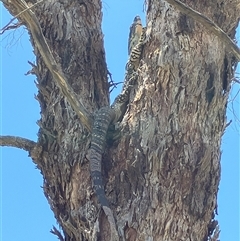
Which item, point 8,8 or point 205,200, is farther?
point 8,8

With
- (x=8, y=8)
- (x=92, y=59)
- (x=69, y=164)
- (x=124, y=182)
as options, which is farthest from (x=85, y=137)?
(x=8, y=8)

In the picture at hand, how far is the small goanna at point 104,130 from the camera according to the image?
3.29 m

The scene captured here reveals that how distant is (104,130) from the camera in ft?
11.7

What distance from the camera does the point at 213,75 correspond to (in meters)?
3.60

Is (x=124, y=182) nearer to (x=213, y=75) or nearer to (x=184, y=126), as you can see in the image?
(x=184, y=126)

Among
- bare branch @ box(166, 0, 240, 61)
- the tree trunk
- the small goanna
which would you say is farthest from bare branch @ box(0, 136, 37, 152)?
bare branch @ box(166, 0, 240, 61)

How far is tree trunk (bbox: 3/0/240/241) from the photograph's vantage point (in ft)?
10.7

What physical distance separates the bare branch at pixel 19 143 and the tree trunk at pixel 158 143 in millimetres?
71

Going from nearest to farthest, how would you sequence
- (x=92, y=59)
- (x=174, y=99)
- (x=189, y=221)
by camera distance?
1. (x=189, y=221)
2. (x=174, y=99)
3. (x=92, y=59)

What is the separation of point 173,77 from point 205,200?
68cm

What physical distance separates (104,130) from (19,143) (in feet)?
1.73

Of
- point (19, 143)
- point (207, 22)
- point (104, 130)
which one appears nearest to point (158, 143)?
point (104, 130)

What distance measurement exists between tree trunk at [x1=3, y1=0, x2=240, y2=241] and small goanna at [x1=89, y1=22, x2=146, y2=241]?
2.2 inches

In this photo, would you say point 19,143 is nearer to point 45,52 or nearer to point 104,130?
point 104,130
